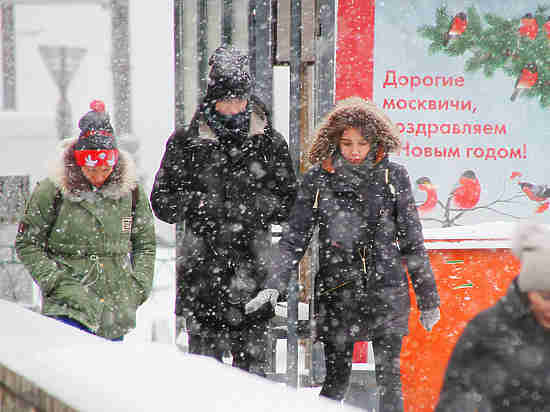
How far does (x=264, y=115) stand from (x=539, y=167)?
289 cm

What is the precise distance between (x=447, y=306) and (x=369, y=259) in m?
0.65

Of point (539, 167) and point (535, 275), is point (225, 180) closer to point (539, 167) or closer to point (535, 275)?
point (535, 275)

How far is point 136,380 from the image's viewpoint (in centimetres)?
237

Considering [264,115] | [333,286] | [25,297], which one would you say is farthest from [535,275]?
[25,297]

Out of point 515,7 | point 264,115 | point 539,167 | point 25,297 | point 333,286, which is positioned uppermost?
point 515,7

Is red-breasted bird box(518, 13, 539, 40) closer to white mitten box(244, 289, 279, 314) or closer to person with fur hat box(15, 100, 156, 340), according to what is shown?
white mitten box(244, 289, 279, 314)

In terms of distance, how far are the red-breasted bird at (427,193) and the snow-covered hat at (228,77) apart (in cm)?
244

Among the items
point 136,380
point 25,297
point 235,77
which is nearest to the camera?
point 136,380

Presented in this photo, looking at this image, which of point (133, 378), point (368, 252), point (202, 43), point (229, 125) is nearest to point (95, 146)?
point (229, 125)

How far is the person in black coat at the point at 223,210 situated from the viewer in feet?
13.5

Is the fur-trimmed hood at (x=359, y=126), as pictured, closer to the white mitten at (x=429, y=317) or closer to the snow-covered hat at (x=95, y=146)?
the white mitten at (x=429, y=317)

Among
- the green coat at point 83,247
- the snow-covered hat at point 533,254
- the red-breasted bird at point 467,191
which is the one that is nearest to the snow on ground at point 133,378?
the snow-covered hat at point 533,254

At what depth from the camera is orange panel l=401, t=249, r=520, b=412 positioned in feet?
14.7

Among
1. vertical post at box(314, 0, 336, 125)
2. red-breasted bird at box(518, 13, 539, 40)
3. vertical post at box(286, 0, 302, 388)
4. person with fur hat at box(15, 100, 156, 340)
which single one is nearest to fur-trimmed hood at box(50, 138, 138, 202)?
person with fur hat at box(15, 100, 156, 340)
